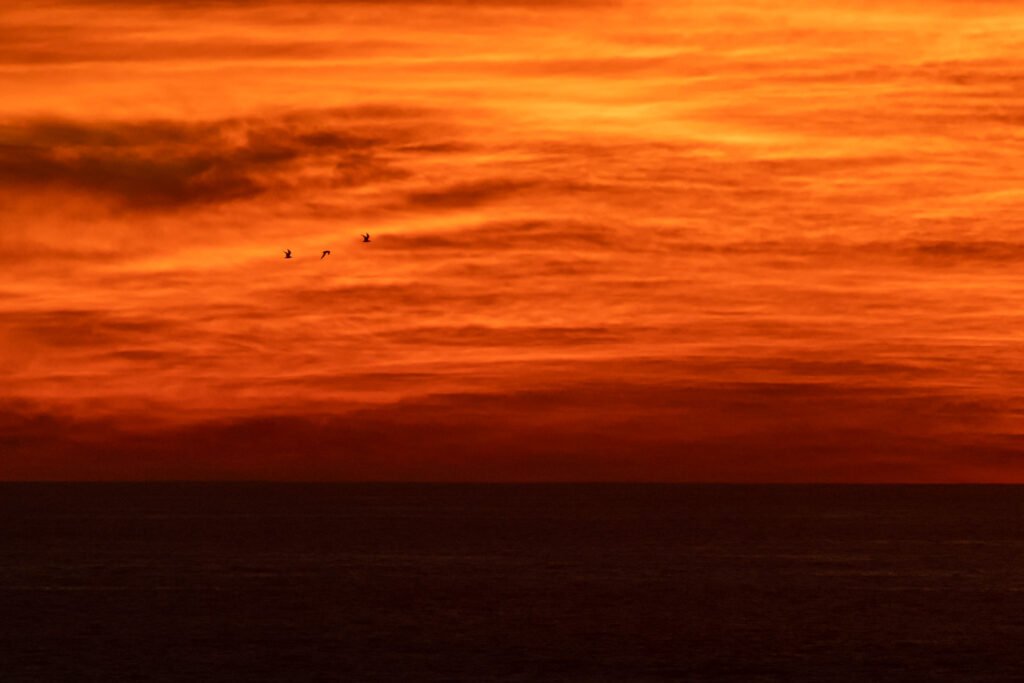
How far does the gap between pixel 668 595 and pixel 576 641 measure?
3253 cm

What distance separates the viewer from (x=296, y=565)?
160000mm

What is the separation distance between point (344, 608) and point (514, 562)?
5377cm

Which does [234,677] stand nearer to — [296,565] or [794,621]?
[794,621]

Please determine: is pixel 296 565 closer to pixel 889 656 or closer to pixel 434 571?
pixel 434 571

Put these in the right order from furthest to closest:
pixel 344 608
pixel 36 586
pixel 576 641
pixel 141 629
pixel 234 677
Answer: pixel 36 586 → pixel 344 608 → pixel 141 629 → pixel 576 641 → pixel 234 677

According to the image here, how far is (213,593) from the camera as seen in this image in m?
125

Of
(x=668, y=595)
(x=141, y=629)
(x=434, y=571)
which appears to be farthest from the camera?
(x=434, y=571)

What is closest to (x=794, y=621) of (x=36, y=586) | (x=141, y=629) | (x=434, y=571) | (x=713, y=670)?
(x=713, y=670)

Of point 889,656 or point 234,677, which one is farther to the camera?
point 889,656

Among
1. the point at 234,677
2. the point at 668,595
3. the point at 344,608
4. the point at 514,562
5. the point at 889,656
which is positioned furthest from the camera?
the point at 514,562

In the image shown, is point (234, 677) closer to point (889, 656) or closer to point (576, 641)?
point (576, 641)

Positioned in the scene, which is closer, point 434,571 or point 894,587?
point 894,587

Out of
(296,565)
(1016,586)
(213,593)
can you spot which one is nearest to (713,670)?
(213,593)

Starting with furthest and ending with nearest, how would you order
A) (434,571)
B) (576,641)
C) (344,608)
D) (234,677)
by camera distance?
(434,571) → (344,608) → (576,641) → (234,677)
